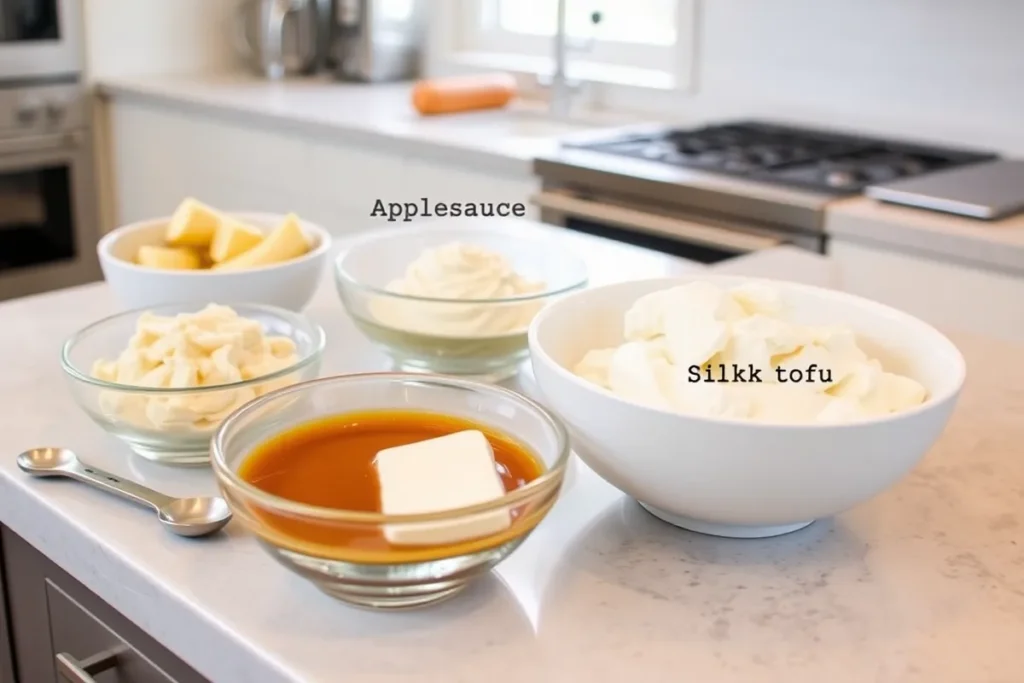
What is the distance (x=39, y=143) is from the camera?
2945 millimetres

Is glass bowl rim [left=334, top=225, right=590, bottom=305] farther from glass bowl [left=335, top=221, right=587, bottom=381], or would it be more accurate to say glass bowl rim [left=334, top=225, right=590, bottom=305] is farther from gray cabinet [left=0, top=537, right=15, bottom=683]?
gray cabinet [left=0, top=537, right=15, bottom=683]

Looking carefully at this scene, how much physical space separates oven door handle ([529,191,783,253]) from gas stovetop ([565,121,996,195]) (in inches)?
4.6

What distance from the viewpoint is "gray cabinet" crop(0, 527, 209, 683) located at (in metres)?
0.77

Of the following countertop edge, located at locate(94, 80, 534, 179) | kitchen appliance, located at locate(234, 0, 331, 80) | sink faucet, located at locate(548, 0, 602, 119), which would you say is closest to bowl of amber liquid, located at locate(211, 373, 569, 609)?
countertop edge, located at locate(94, 80, 534, 179)

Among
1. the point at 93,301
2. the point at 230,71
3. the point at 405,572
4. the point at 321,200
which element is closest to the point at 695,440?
the point at 405,572

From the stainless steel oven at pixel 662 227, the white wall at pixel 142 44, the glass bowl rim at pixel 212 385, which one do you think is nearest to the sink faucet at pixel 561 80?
the stainless steel oven at pixel 662 227

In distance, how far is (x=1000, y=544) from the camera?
77 cm

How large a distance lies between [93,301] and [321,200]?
152cm

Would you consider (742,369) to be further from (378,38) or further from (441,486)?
(378,38)

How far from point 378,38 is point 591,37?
64cm

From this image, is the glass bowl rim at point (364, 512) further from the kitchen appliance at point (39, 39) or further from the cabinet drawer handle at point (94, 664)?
the kitchen appliance at point (39, 39)

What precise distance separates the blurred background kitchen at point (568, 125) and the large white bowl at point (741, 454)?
3.40 ft

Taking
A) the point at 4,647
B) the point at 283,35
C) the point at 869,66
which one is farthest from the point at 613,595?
the point at 283,35

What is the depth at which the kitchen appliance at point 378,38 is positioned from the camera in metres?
3.10
